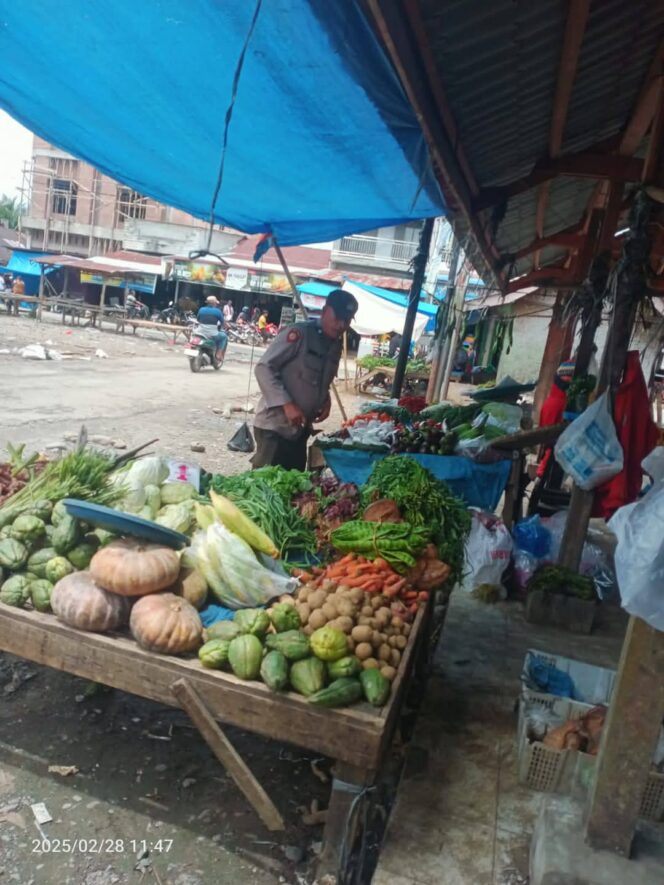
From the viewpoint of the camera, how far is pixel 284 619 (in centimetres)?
262

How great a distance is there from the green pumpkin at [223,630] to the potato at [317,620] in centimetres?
29

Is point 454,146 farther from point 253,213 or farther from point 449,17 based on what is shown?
point 253,213

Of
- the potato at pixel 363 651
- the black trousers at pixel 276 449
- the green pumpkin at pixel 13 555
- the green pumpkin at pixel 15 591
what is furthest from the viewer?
the black trousers at pixel 276 449

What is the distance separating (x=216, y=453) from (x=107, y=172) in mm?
5077

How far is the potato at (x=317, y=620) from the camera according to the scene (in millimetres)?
2594

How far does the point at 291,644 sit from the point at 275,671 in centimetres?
14

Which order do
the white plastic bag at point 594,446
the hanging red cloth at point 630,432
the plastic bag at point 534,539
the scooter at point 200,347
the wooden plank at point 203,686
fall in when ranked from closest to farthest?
the wooden plank at point 203,686
the white plastic bag at point 594,446
the hanging red cloth at point 630,432
the plastic bag at point 534,539
the scooter at point 200,347

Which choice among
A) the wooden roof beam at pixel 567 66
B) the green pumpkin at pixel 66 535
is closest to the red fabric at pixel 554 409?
the wooden roof beam at pixel 567 66

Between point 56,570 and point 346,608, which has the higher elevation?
point 346,608

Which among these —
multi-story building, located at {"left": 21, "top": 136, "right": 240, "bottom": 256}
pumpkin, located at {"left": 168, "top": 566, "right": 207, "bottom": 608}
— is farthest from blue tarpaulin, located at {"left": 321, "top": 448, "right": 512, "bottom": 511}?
multi-story building, located at {"left": 21, "top": 136, "right": 240, "bottom": 256}

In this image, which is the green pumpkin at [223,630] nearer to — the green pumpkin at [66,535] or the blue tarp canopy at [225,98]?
the green pumpkin at [66,535]

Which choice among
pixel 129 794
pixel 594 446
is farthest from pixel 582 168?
pixel 129 794

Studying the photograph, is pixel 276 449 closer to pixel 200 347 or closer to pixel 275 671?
pixel 275 671

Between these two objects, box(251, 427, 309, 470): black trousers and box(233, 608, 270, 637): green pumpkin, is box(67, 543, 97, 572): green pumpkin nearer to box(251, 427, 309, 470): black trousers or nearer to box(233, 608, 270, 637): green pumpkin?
box(233, 608, 270, 637): green pumpkin
